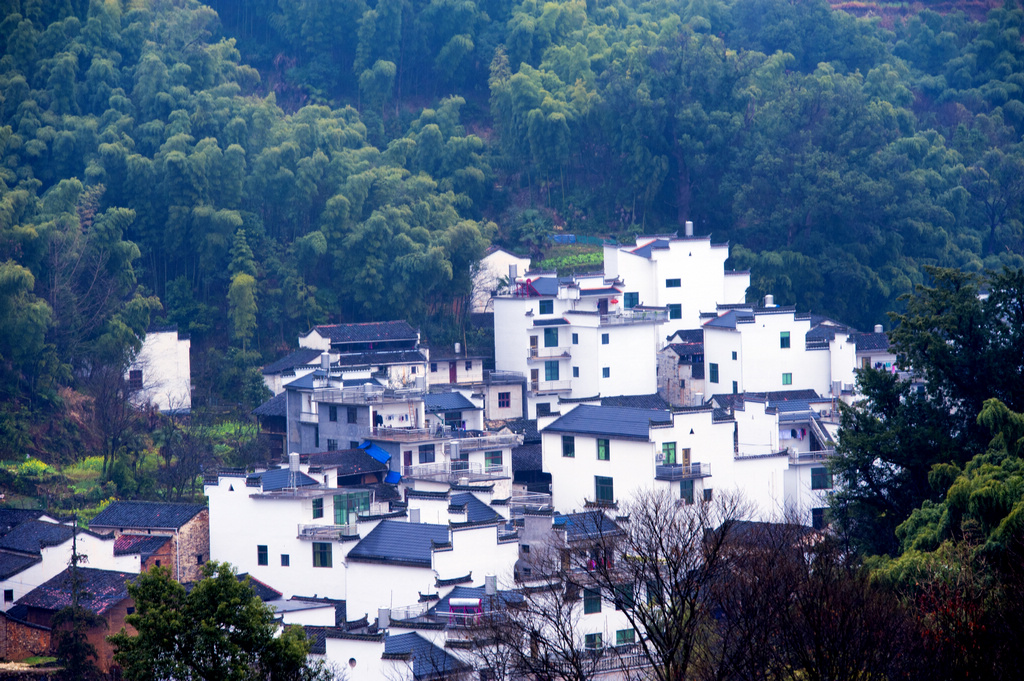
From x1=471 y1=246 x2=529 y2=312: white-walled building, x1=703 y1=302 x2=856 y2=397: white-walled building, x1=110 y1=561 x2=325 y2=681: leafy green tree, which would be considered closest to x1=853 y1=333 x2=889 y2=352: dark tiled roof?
x1=703 y1=302 x2=856 y2=397: white-walled building

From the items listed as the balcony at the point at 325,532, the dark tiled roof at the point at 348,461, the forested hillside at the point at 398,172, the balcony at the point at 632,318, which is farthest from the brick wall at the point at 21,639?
the balcony at the point at 632,318

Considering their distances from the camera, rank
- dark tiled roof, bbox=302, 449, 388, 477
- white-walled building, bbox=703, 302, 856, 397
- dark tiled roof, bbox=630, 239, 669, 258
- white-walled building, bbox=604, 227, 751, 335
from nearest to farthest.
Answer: dark tiled roof, bbox=302, 449, 388, 477 → white-walled building, bbox=703, 302, 856, 397 → white-walled building, bbox=604, 227, 751, 335 → dark tiled roof, bbox=630, 239, 669, 258

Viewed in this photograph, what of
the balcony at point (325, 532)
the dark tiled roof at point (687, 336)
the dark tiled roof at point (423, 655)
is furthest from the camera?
the dark tiled roof at point (687, 336)

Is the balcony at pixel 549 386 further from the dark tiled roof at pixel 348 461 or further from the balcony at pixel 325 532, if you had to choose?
the balcony at pixel 325 532

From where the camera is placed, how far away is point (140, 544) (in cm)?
2412

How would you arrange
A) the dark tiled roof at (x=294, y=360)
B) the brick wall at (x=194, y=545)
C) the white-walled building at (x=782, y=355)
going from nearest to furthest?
the brick wall at (x=194, y=545) → the white-walled building at (x=782, y=355) → the dark tiled roof at (x=294, y=360)

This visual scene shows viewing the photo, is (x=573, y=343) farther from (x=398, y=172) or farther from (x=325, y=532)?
(x=325, y=532)

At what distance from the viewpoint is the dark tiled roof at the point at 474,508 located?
21827 millimetres

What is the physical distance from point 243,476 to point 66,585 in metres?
3.43

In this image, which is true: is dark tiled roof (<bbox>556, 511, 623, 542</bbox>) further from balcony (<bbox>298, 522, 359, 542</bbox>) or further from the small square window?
the small square window

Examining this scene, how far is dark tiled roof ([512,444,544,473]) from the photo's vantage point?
91.8 ft

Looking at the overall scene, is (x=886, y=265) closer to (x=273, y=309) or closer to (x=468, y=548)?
(x=273, y=309)

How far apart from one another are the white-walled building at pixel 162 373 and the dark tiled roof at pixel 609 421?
34.3ft

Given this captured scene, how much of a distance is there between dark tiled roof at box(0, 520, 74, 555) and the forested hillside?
587 centimetres
